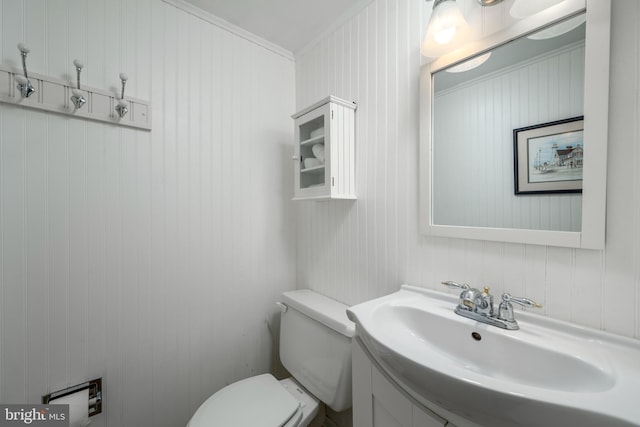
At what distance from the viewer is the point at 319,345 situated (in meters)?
1.13

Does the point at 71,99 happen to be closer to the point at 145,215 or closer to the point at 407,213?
the point at 145,215

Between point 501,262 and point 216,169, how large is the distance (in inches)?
51.3

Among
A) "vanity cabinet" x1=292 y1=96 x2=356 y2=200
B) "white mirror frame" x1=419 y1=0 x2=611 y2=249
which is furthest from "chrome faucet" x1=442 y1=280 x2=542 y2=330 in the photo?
"vanity cabinet" x1=292 y1=96 x2=356 y2=200

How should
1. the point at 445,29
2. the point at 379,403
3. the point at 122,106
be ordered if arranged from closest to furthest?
1. the point at 379,403
2. the point at 445,29
3. the point at 122,106

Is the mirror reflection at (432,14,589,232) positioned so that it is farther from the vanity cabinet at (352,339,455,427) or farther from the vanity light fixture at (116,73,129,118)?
the vanity light fixture at (116,73,129,118)

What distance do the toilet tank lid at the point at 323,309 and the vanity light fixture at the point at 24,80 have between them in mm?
1299

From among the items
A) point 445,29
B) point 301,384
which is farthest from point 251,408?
point 445,29

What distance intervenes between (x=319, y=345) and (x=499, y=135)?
3.49ft

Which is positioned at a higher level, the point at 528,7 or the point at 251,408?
the point at 528,7

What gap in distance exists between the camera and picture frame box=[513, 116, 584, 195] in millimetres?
674

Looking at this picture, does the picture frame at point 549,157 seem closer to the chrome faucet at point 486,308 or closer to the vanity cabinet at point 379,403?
the chrome faucet at point 486,308

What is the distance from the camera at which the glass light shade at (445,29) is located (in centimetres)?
82

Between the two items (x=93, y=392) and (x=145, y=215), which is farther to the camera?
(x=145, y=215)

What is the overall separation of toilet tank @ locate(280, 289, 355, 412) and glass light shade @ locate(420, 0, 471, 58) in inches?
42.3
